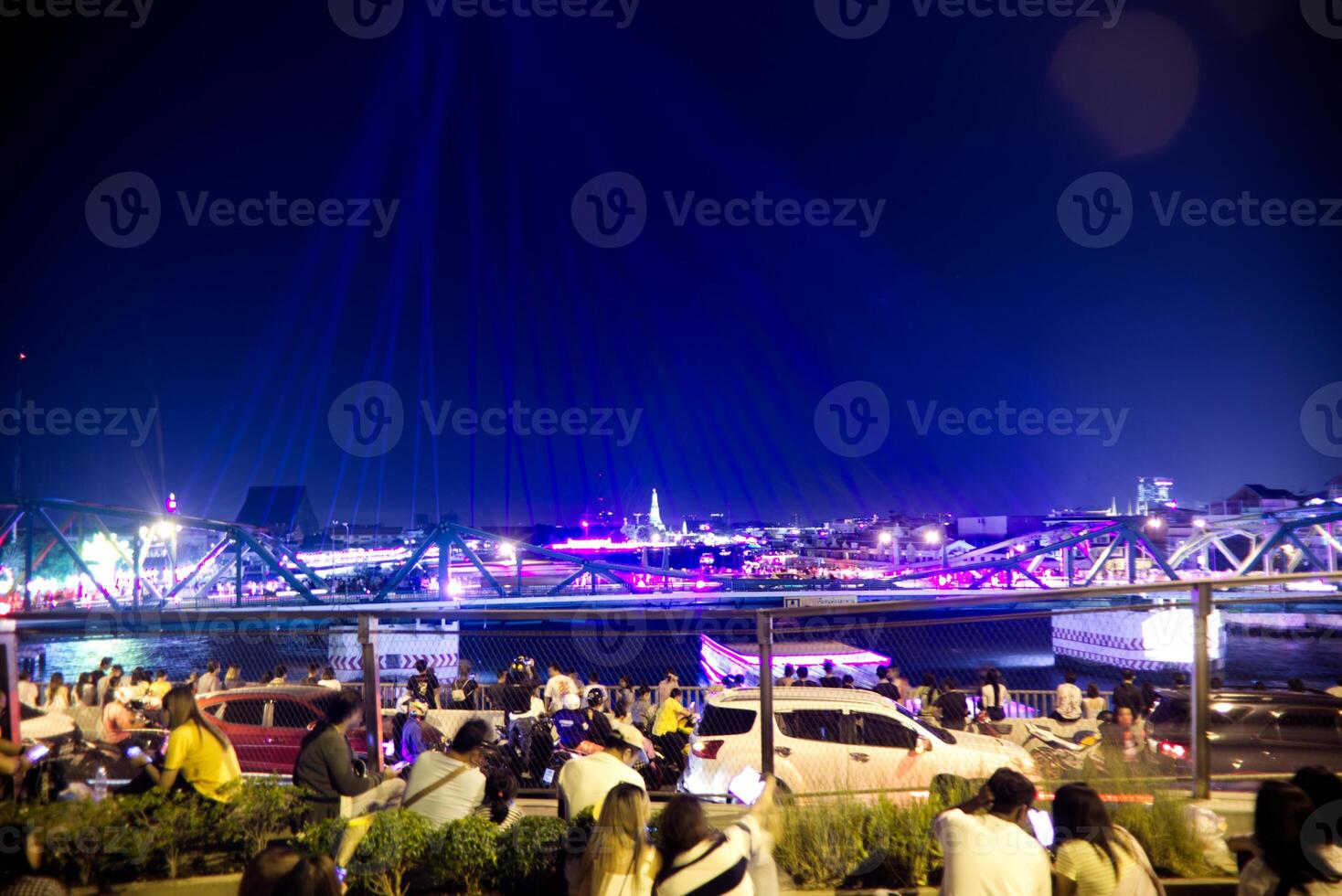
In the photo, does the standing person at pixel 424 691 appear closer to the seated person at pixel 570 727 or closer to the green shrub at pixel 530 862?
the seated person at pixel 570 727

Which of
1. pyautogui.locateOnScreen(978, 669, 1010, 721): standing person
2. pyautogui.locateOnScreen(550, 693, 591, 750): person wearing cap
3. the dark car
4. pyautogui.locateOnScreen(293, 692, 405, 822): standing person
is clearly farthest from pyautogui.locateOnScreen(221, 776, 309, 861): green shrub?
pyautogui.locateOnScreen(978, 669, 1010, 721): standing person

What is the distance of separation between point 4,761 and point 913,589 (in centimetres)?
6580

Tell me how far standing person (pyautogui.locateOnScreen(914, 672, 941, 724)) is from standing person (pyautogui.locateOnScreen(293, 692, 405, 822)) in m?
7.83


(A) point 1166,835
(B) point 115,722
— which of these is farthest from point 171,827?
(A) point 1166,835

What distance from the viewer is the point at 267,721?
8984 millimetres

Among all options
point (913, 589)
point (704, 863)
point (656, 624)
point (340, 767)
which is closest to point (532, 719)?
point (340, 767)

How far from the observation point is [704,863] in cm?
347

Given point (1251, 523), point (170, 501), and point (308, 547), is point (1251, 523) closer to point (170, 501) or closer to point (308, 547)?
point (170, 501)

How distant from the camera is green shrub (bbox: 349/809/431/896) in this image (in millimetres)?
4480

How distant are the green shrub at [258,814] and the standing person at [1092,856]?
4.27 m

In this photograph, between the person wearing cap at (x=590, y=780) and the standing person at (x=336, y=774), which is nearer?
the person wearing cap at (x=590, y=780)

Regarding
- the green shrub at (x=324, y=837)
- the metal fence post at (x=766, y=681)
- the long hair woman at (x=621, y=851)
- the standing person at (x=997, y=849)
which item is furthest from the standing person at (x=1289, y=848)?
the green shrub at (x=324, y=837)

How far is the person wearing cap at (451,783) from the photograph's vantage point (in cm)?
473

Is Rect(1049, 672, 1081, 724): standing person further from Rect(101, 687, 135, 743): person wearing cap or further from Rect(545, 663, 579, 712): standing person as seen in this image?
Rect(101, 687, 135, 743): person wearing cap
